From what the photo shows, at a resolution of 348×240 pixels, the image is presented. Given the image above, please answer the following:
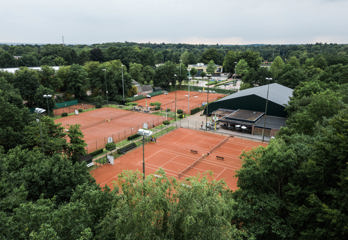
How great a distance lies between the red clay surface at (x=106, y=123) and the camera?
129 feet

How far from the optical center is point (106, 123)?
156ft

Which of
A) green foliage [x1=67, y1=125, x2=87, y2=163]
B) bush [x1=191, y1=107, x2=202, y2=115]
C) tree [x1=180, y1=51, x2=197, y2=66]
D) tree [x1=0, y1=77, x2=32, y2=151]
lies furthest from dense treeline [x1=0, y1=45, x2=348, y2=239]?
tree [x1=180, y1=51, x2=197, y2=66]

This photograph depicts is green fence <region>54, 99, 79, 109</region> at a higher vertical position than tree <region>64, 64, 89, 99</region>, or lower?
lower

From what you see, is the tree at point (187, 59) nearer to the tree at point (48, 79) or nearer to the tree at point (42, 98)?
the tree at point (48, 79)

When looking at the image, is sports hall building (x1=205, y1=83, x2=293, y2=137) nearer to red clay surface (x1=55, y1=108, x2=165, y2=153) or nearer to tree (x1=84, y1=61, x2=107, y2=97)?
red clay surface (x1=55, y1=108, x2=165, y2=153)

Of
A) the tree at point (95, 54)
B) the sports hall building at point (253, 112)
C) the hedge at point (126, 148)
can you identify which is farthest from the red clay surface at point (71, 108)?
the tree at point (95, 54)

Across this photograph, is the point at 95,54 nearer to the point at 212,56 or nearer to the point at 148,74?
the point at 148,74

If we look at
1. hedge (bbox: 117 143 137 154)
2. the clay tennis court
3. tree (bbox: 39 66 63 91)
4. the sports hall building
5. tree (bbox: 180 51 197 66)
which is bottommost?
the clay tennis court

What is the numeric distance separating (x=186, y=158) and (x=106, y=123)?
22.2 metres

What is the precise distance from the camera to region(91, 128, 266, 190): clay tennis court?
28.0 metres

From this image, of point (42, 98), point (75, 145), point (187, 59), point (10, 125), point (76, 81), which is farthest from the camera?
point (187, 59)

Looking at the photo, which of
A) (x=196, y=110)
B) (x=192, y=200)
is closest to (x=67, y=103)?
(x=196, y=110)

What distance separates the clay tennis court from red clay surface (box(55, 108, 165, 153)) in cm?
661

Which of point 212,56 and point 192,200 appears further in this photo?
point 212,56
